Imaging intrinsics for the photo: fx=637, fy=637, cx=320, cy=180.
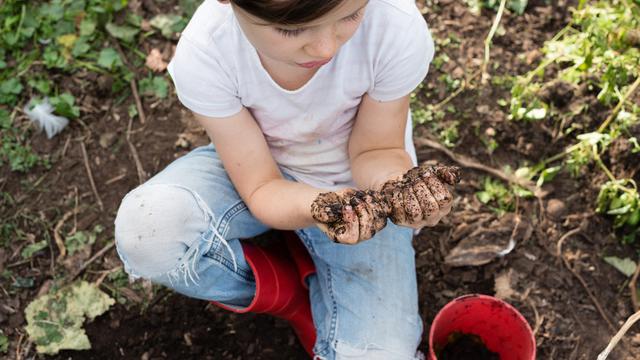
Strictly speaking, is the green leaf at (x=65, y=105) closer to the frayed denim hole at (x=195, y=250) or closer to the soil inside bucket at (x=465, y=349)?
the frayed denim hole at (x=195, y=250)

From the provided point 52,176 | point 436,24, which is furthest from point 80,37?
point 436,24

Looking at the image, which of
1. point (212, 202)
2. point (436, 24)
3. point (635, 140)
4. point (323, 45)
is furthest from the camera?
point (436, 24)

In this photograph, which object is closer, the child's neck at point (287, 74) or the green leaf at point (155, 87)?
the child's neck at point (287, 74)

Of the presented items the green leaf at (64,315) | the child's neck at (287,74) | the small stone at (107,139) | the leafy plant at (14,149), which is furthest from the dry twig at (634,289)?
the leafy plant at (14,149)

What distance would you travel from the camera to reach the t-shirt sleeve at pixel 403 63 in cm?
151

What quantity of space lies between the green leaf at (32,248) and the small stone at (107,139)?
1.37 feet

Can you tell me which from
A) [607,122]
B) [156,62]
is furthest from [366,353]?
[156,62]

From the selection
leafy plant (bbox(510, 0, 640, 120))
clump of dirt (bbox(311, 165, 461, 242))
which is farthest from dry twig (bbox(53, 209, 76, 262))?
leafy plant (bbox(510, 0, 640, 120))

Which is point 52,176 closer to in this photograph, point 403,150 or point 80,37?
point 80,37

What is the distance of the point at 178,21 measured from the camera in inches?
101

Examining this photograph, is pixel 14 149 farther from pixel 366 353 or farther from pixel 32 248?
pixel 366 353

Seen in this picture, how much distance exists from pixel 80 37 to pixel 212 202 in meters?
1.25

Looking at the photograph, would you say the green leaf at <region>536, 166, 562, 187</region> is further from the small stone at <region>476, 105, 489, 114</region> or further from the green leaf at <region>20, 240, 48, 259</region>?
the green leaf at <region>20, 240, 48, 259</region>

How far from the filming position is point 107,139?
2.41m
